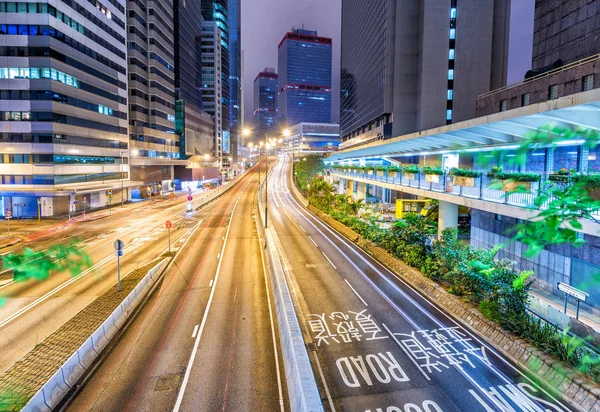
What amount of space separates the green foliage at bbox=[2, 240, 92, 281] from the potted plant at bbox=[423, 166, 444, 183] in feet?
79.4

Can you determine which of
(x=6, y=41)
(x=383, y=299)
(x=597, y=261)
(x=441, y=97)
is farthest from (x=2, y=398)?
(x=441, y=97)

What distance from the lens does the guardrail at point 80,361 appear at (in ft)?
31.1

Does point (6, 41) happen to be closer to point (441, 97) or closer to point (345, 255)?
point (345, 255)

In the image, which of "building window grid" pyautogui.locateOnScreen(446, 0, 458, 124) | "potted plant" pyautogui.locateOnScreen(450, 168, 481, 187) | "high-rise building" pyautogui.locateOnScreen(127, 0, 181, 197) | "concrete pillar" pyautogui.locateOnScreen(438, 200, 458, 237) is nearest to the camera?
"potted plant" pyautogui.locateOnScreen(450, 168, 481, 187)

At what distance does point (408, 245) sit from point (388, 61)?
212 feet

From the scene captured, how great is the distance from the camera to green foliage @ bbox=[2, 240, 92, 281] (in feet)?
74.1

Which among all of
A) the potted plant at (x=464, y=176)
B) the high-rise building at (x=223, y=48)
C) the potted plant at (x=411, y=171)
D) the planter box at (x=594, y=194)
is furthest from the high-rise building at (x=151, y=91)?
the high-rise building at (x=223, y=48)

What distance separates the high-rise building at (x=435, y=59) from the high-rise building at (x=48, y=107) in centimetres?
5601

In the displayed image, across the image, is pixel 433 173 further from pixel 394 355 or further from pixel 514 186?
pixel 394 355

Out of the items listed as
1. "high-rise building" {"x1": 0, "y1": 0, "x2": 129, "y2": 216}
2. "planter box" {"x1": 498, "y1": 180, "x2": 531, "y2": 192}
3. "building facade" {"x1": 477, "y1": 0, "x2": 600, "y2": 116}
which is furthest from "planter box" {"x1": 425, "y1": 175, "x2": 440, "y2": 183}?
→ "high-rise building" {"x1": 0, "y1": 0, "x2": 129, "y2": 216}

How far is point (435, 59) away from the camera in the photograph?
7088 centimetres

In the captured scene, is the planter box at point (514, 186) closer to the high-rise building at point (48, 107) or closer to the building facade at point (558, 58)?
the building facade at point (558, 58)

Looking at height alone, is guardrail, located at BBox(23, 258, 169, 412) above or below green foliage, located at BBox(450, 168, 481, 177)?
below

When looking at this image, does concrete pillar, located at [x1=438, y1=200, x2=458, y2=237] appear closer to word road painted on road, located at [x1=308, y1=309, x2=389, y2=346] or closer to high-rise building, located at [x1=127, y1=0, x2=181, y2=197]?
word road painted on road, located at [x1=308, y1=309, x2=389, y2=346]
